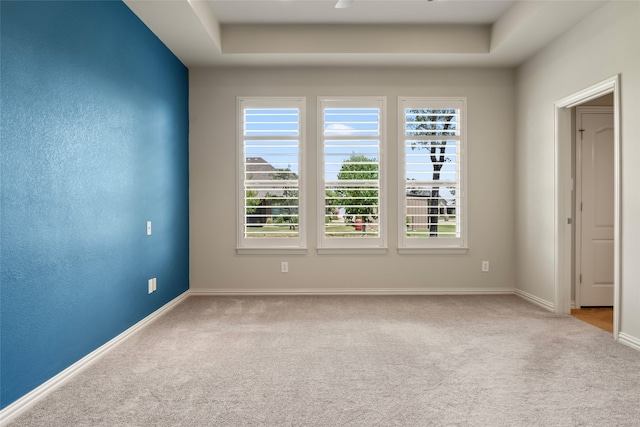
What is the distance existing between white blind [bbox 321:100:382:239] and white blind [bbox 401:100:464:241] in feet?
1.29

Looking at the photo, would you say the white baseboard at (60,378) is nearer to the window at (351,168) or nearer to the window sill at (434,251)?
the window at (351,168)

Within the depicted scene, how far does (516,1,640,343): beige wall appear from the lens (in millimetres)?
3080

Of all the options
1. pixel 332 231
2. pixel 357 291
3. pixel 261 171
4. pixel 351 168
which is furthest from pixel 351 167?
pixel 357 291

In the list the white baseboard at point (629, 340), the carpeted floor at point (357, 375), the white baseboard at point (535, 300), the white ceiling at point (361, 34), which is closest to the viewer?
the carpeted floor at point (357, 375)

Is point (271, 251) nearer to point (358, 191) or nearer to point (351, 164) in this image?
point (358, 191)

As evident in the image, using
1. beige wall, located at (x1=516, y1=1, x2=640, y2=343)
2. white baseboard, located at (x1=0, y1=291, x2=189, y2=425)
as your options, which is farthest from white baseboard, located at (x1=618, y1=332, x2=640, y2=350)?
white baseboard, located at (x1=0, y1=291, x2=189, y2=425)

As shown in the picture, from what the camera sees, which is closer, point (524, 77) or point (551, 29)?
point (551, 29)

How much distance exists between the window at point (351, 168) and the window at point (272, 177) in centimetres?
31

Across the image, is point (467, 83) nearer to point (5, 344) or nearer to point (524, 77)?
point (524, 77)

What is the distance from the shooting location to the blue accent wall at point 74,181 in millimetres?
2137

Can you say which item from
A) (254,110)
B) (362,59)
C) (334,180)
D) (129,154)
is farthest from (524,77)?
(129,154)

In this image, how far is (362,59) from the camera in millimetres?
4605

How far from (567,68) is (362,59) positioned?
2.11 m

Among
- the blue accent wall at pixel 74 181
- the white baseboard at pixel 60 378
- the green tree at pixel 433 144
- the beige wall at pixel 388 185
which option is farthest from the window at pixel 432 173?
the white baseboard at pixel 60 378
